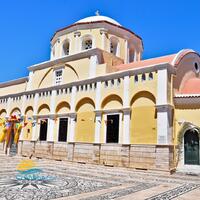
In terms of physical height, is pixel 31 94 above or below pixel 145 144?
above

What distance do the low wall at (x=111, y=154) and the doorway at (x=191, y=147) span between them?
911 millimetres

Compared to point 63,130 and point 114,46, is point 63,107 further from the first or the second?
point 114,46

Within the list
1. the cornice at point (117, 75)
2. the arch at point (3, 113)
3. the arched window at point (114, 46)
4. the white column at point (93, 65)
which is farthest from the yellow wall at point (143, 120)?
the arch at point (3, 113)

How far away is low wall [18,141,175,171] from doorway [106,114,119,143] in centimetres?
39

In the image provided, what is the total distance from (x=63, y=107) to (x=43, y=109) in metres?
2.45

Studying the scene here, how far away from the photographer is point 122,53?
21.8m

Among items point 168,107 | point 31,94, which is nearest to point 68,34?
point 31,94

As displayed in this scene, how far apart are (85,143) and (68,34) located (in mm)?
10021

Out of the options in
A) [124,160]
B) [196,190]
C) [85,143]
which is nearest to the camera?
[196,190]

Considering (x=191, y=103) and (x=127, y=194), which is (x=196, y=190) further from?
(x=191, y=103)

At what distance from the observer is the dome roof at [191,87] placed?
1497cm

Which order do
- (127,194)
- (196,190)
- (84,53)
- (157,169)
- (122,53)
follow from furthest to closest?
(122,53)
(84,53)
(157,169)
(196,190)
(127,194)

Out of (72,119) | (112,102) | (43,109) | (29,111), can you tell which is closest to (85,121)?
(72,119)

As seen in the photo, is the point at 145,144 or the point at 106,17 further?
the point at 106,17
